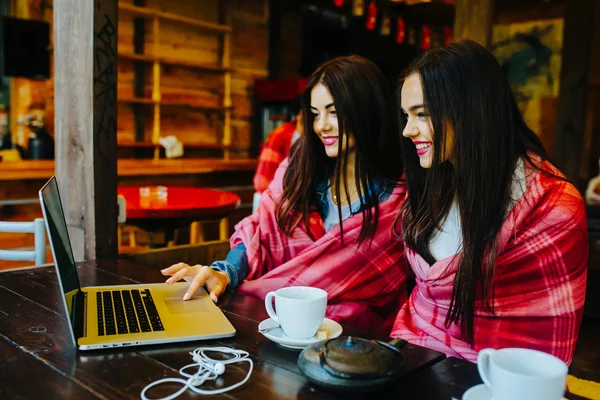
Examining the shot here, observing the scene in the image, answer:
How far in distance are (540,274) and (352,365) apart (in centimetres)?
61

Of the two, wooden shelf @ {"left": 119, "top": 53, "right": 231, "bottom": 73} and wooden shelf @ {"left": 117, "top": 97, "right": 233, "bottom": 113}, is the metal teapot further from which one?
wooden shelf @ {"left": 119, "top": 53, "right": 231, "bottom": 73}

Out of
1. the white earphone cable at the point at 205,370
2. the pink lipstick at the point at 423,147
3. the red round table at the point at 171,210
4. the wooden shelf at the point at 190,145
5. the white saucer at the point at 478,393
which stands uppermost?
the pink lipstick at the point at 423,147

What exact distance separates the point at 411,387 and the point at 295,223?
37.5 inches

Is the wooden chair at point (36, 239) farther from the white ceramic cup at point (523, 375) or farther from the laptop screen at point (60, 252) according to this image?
the white ceramic cup at point (523, 375)

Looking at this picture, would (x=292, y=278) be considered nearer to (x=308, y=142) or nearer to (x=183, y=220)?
(x=308, y=142)

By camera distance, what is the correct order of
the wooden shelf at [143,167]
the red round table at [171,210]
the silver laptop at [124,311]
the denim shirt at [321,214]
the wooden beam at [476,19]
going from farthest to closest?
the wooden shelf at [143,167]
the wooden beam at [476,19]
the red round table at [171,210]
the denim shirt at [321,214]
the silver laptop at [124,311]

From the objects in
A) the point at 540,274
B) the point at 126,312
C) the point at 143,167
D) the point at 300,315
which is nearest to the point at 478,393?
the point at 300,315

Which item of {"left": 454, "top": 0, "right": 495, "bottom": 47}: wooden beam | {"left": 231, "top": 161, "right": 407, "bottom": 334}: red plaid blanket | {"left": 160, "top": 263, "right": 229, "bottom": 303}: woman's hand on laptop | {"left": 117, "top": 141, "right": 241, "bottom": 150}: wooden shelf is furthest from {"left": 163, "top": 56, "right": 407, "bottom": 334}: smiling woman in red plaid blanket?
{"left": 117, "top": 141, "right": 241, "bottom": 150}: wooden shelf

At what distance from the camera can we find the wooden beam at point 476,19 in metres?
3.46

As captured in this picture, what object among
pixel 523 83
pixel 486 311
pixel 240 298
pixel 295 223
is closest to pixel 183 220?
pixel 295 223

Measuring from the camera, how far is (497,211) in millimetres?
1245

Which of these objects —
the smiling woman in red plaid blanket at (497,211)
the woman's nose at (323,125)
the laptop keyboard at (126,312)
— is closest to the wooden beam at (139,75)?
the woman's nose at (323,125)

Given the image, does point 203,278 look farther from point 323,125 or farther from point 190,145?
point 190,145

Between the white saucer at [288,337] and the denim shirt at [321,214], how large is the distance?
47cm
